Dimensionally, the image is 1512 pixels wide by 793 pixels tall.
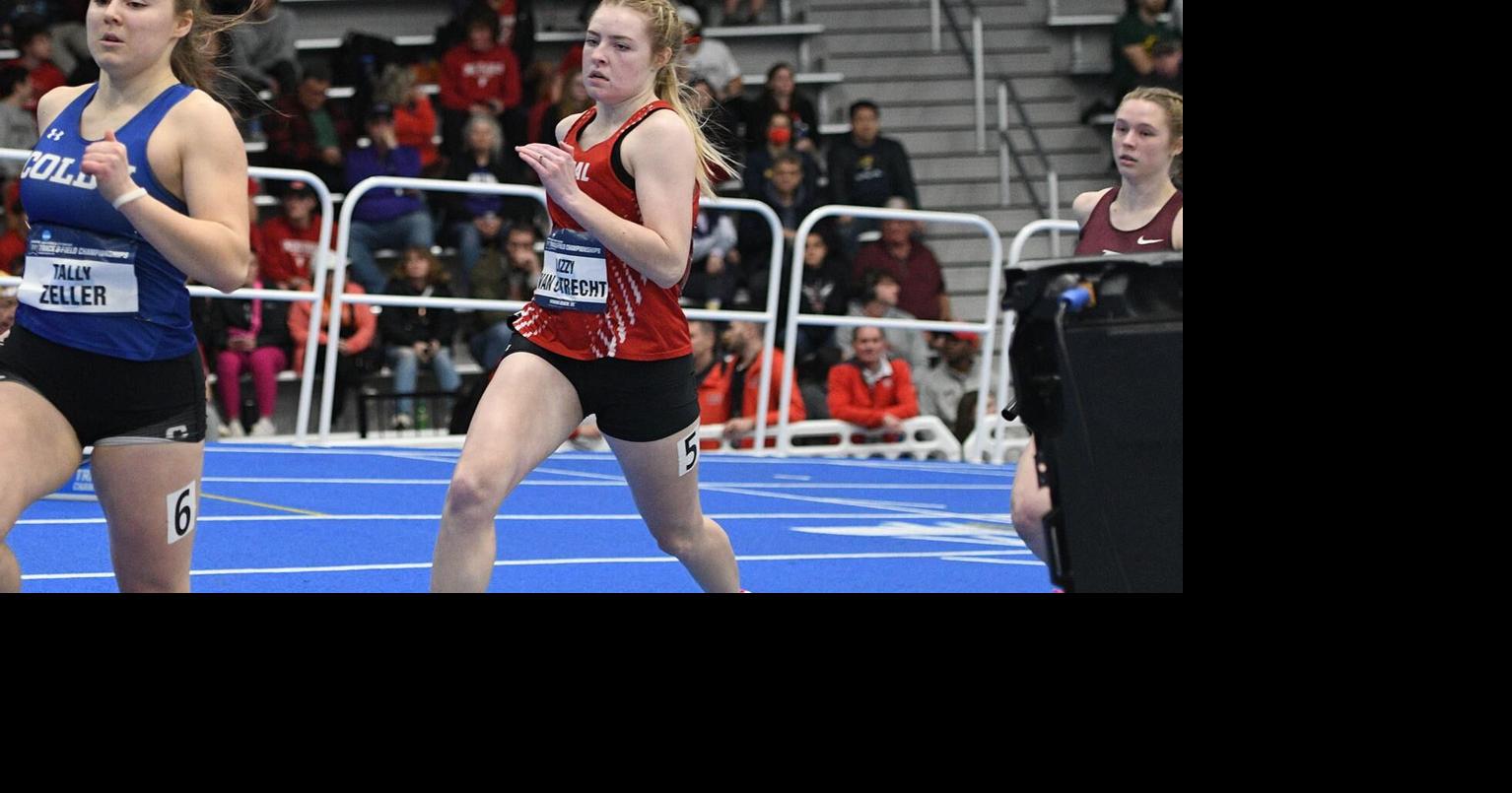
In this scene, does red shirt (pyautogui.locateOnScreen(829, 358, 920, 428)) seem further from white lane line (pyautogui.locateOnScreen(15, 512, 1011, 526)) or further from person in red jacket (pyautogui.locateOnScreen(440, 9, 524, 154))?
person in red jacket (pyautogui.locateOnScreen(440, 9, 524, 154))

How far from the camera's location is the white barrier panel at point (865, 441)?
33.7 ft

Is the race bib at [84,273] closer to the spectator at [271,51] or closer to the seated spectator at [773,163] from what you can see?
the seated spectator at [773,163]

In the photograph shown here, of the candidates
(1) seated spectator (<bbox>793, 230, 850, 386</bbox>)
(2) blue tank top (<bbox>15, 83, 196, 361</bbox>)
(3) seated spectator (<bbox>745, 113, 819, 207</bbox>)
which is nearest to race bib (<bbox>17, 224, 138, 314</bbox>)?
(2) blue tank top (<bbox>15, 83, 196, 361</bbox>)

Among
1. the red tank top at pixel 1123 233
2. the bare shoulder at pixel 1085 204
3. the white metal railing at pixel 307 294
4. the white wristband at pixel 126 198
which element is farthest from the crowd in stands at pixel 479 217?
the white wristband at pixel 126 198

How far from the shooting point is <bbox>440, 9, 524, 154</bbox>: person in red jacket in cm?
1262

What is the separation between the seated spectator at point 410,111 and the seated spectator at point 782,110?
2.30 metres

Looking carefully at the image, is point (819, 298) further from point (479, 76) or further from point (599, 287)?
point (599, 287)

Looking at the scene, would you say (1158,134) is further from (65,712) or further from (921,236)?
(921,236)

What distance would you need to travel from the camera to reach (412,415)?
35.4 feet

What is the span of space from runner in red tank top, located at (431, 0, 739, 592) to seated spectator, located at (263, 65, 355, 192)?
320 inches

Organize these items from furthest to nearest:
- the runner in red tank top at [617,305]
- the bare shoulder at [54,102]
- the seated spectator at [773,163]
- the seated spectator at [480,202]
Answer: the seated spectator at [773,163] → the seated spectator at [480,202] → the runner in red tank top at [617,305] → the bare shoulder at [54,102]

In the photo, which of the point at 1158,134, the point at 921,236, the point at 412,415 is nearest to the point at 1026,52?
the point at 921,236

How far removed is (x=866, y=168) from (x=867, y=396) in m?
2.94

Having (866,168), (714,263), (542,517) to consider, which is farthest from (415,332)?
(866,168)
